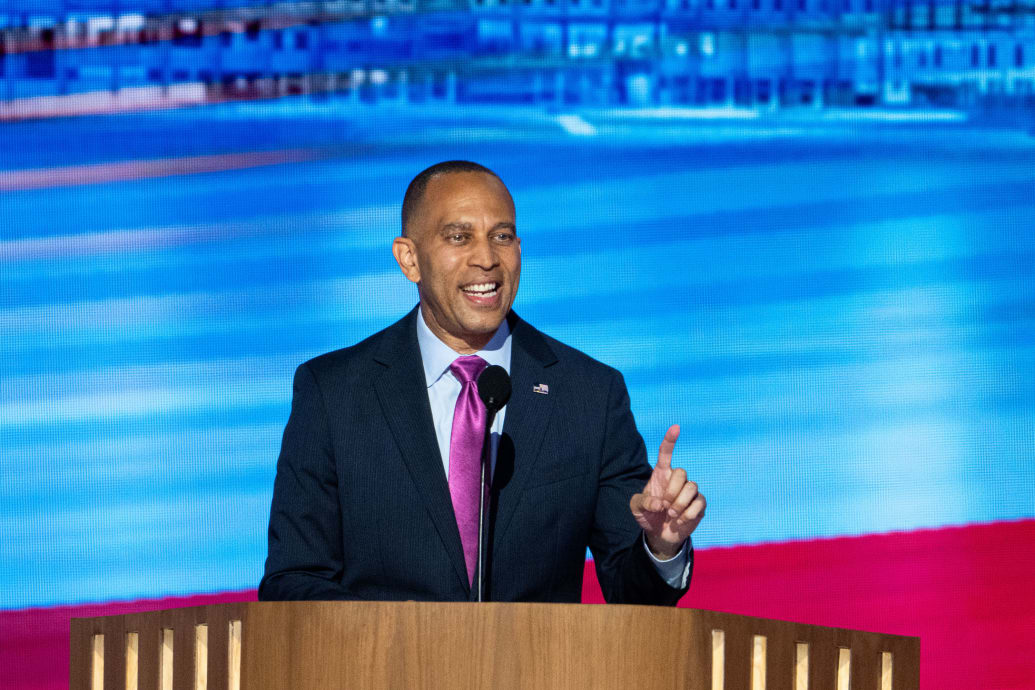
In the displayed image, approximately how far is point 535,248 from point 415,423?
179cm

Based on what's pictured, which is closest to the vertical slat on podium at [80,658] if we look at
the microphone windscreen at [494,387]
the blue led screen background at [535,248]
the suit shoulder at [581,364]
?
the microphone windscreen at [494,387]

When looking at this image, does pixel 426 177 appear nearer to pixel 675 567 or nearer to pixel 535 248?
pixel 675 567

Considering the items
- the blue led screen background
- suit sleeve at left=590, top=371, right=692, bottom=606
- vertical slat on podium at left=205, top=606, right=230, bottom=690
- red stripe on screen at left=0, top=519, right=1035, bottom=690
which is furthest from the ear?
red stripe on screen at left=0, top=519, right=1035, bottom=690

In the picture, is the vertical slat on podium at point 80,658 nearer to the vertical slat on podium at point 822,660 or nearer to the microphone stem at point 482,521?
the microphone stem at point 482,521

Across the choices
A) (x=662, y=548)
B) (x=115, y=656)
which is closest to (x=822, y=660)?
(x=662, y=548)

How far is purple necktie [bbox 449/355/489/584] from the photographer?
228cm

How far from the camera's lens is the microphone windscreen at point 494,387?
77.4 inches

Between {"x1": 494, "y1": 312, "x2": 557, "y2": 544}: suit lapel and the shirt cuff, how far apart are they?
0.32 metres

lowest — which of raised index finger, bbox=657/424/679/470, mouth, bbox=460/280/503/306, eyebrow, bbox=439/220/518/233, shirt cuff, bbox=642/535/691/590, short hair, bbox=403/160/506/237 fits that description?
shirt cuff, bbox=642/535/691/590

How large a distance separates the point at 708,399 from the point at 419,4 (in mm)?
1582

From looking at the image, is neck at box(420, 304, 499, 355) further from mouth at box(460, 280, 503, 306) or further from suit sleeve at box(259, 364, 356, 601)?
suit sleeve at box(259, 364, 356, 601)

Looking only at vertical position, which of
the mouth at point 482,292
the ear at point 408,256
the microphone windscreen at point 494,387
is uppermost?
the ear at point 408,256

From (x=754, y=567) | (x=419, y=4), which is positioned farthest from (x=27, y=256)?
(x=754, y=567)

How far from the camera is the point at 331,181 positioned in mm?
4031
